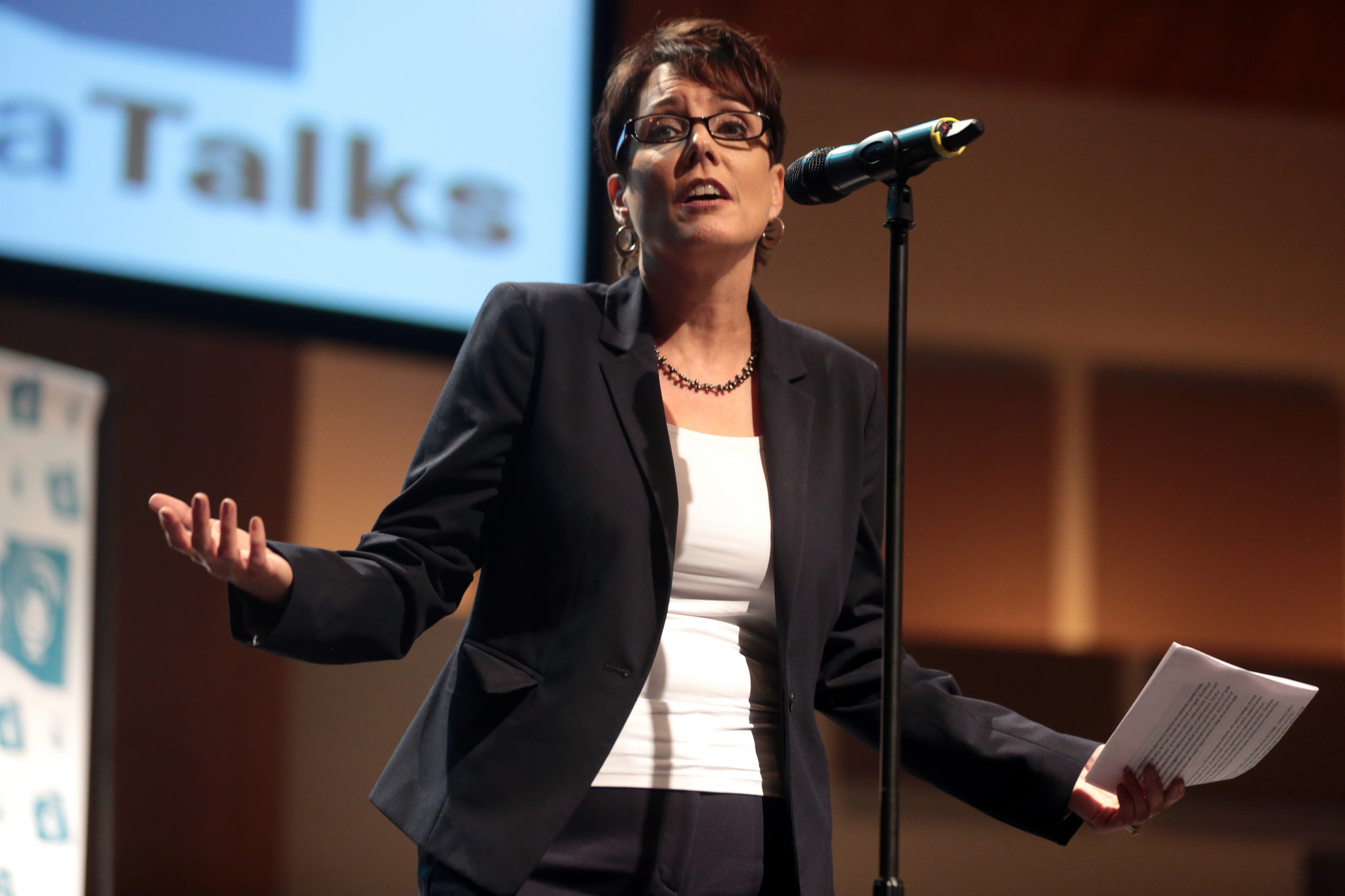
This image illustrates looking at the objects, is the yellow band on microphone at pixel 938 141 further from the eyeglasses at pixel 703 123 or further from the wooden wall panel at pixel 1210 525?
the wooden wall panel at pixel 1210 525

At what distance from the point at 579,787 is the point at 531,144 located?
209 cm

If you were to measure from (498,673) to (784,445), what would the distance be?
39 cm

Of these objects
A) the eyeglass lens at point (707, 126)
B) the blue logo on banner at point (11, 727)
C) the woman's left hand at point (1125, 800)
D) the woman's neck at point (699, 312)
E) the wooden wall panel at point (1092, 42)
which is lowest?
the blue logo on banner at point (11, 727)

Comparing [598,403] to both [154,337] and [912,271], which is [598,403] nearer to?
[154,337]

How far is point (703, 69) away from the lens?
1411 millimetres

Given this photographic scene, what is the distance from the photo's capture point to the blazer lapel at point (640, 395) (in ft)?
4.02

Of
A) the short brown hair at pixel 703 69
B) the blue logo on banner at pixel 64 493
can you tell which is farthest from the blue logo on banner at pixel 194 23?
the short brown hair at pixel 703 69

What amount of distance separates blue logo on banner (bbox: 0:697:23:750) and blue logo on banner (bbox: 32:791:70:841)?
106 millimetres

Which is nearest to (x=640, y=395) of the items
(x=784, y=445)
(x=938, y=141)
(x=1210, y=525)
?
(x=784, y=445)

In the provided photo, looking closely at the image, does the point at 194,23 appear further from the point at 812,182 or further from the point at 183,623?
the point at 812,182

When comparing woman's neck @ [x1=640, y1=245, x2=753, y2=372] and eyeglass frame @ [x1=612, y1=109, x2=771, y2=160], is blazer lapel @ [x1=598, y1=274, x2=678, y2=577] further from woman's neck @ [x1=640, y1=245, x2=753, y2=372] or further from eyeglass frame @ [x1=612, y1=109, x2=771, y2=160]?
eyeglass frame @ [x1=612, y1=109, x2=771, y2=160]

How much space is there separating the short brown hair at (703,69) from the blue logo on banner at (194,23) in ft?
4.60

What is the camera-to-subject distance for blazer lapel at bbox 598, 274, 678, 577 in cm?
123

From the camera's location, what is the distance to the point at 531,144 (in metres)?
2.94
